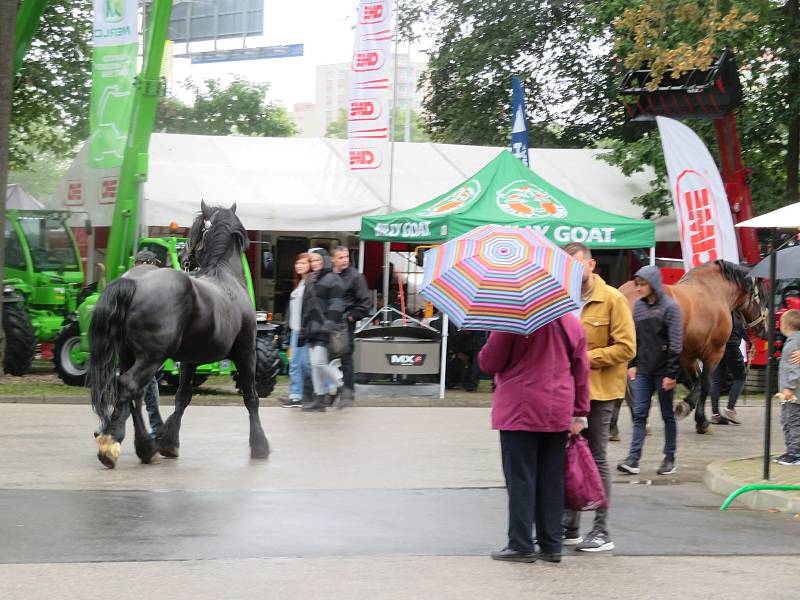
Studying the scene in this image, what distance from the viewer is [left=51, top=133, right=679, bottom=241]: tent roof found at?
22.1 meters

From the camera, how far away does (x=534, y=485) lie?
6.95m

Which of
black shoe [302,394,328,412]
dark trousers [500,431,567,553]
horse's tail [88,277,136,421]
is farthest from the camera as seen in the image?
black shoe [302,394,328,412]

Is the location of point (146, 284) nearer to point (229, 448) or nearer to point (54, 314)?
point (229, 448)

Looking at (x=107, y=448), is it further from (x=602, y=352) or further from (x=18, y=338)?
(x=18, y=338)

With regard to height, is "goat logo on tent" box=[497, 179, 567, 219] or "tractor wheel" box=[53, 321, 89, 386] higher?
"goat logo on tent" box=[497, 179, 567, 219]

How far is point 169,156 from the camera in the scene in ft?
78.3

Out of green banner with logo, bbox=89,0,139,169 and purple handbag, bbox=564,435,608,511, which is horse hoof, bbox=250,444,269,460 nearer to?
purple handbag, bbox=564,435,608,511

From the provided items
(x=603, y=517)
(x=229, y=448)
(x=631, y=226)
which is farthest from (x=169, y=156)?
(x=603, y=517)

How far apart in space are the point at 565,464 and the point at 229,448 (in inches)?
214

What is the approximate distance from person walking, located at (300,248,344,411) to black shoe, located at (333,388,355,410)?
0.29 metres

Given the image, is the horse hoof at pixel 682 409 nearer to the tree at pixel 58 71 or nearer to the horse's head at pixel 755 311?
the horse's head at pixel 755 311

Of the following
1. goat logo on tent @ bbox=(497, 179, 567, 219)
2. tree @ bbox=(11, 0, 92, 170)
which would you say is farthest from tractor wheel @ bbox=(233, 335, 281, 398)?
tree @ bbox=(11, 0, 92, 170)

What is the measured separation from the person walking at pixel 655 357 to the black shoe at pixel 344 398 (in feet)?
17.9

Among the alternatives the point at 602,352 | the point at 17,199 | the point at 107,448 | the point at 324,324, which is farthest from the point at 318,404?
the point at 17,199
